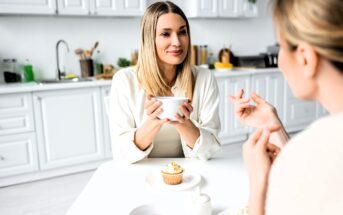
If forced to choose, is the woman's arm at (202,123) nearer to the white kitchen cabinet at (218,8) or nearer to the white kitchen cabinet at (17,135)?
the white kitchen cabinet at (17,135)

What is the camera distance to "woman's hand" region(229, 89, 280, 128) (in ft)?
3.41

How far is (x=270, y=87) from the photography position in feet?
13.4

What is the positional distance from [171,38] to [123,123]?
482mm

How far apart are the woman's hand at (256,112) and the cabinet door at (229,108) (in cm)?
265

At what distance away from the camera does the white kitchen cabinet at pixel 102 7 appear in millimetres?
3115

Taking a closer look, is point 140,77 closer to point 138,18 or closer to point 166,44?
point 166,44

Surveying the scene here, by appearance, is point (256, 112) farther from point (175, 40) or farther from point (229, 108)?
point (229, 108)

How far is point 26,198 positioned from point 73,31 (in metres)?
1.81

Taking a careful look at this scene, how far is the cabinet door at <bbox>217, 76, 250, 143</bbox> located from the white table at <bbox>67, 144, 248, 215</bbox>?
245cm

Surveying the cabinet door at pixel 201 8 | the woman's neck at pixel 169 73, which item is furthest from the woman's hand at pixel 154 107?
the cabinet door at pixel 201 8

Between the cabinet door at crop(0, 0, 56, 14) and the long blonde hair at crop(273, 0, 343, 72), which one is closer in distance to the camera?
the long blonde hair at crop(273, 0, 343, 72)

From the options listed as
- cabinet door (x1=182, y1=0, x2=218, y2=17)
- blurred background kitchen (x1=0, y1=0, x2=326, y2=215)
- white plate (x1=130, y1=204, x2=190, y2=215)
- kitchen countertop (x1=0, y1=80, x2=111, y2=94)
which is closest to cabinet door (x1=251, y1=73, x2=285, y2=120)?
blurred background kitchen (x1=0, y1=0, x2=326, y2=215)

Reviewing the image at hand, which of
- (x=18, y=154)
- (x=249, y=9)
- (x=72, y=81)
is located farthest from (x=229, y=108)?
(x=18, y=154)

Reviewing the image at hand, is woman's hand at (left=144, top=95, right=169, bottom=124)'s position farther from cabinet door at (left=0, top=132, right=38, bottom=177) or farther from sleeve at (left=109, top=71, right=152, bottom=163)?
cabinet door at (left=0, top=132, right=38, bottom=177)
